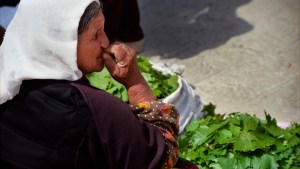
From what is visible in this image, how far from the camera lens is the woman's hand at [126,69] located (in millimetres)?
2270

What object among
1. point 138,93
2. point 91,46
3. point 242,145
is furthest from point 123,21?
point 91,46

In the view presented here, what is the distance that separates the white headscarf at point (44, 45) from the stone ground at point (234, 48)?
8.10 feet

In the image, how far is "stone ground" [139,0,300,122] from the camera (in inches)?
175

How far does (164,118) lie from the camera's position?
89.8 inches

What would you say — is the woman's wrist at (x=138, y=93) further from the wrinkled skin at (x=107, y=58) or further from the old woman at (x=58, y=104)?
the old woman at (x=58, y=104)

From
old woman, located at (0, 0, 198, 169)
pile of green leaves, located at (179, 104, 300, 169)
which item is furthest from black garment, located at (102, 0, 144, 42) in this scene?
old woman, located at (0, 0, 198, 169)

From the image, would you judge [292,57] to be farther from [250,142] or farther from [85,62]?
[85,62]

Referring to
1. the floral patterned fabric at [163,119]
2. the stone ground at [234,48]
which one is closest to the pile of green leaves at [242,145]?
the floral patterned fabric at [163,119]

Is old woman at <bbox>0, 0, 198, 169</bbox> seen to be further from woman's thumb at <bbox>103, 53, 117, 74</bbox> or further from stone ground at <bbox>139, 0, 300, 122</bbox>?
stone ground at <bbox>139, 0, 300, 122</bbox>

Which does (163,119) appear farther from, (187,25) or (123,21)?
(187,25)

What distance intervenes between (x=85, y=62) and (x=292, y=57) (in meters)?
3.16

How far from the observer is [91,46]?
2.11 m

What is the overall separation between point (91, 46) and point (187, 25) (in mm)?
3681

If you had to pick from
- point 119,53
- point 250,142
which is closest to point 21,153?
point 119,53
